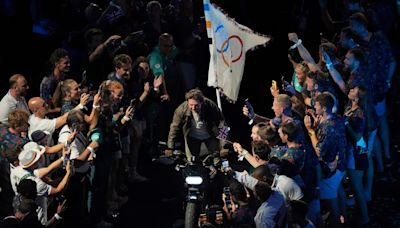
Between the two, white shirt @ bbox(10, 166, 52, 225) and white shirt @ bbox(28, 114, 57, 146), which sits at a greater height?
white shirt @ bbox(28, 114, 57, 146)

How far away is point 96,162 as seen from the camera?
40.1ft

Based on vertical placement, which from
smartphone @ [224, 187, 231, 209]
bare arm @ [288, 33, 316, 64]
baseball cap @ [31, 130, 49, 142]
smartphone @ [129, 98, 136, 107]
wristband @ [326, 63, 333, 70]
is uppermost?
bare arm @ [288, 33, 316, 64]

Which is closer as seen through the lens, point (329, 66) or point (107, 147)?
point (107, 147)

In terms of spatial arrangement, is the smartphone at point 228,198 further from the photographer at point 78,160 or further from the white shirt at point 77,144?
the white shirt at point 77,144

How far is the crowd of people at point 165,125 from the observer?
10602 millimetres

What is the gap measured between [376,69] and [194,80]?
3.61 meters

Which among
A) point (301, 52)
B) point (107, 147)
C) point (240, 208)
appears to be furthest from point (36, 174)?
point (301, 52)

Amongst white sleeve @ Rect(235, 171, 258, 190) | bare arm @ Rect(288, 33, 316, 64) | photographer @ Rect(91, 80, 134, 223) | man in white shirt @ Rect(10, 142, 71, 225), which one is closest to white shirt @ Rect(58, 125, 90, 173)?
photographer @ Rect(91, 80, 134, 223)

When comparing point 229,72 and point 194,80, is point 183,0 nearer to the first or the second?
point 194,80

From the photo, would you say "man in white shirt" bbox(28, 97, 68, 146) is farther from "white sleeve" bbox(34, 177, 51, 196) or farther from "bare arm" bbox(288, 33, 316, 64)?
"bare arm" bbox(288, 33, 316, 64)

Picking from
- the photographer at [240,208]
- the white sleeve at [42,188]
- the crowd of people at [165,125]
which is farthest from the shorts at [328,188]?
the white sleeve at [42,188]

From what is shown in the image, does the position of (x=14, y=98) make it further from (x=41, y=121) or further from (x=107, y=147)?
(x=107, y=147)

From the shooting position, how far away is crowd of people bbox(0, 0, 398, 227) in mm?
10602

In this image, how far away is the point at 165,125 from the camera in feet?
52.9
